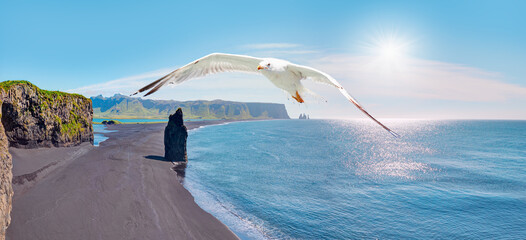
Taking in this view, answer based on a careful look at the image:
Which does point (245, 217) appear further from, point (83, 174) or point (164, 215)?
point (83, 174)

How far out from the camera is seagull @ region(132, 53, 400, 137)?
5.41m

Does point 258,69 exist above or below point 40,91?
Result: below

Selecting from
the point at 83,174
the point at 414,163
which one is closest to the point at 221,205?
the point at 83,174

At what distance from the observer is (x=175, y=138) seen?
31641mm

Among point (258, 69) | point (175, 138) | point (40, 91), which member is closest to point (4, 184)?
point (258, 69)

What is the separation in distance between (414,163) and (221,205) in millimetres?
42545

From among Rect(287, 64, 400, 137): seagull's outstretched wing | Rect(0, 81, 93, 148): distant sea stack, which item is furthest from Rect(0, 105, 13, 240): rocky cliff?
Rect(0, 81, 93, 148): distant sea stack

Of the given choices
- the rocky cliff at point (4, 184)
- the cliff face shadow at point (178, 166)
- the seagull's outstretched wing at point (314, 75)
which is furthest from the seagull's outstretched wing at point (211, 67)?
the cliff face shadow at point (178, 166)

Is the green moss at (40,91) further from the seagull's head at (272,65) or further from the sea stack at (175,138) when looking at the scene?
the seagull's head at (272,65)

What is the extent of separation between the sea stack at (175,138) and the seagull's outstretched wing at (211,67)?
25471 millimetres

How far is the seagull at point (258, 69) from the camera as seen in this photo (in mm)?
5414

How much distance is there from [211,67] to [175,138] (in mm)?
26985

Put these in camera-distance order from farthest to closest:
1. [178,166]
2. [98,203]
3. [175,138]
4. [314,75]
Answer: [178,166], [175,138], [98,203], [314,75]

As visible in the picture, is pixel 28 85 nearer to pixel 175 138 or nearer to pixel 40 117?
pixel 40 117
